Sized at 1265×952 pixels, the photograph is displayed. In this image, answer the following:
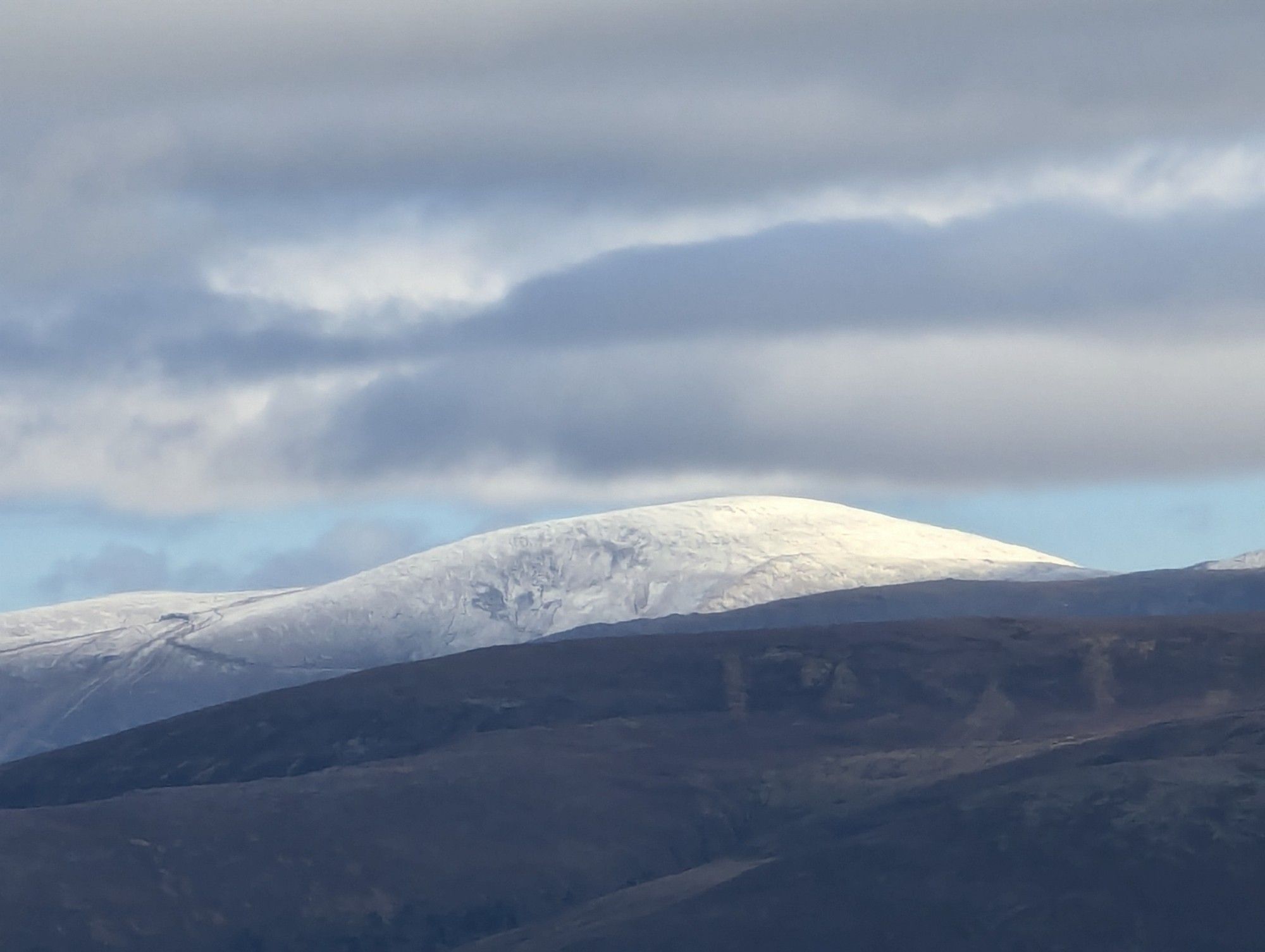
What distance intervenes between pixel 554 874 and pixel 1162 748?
3221 cm

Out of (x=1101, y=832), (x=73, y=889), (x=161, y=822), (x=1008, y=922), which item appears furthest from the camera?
(x=161, y=822)

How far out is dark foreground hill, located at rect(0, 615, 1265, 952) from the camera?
329 ft

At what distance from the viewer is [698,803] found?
415 ft

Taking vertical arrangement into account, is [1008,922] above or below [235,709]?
below

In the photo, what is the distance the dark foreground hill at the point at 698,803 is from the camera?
3947 inches

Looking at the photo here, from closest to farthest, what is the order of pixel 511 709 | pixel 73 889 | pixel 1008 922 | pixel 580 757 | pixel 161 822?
pixel 1008 922 < pixel 73 889 < pixel 161 822 < pixel 580 757 < pixel 511 709

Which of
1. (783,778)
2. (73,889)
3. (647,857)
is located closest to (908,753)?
(783,778)

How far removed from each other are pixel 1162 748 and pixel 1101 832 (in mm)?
13294

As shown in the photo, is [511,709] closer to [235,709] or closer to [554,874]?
[235,709]

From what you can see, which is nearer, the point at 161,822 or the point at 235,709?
the point at 161,822

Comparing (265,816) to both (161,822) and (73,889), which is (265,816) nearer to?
(161,822)

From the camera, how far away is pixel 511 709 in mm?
152625

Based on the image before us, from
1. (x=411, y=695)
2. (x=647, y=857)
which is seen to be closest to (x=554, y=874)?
(x=647, y=857)

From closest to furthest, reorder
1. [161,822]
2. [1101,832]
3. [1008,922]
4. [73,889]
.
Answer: [1008,922] < [1101,832] < [73,889] < [161,822]
